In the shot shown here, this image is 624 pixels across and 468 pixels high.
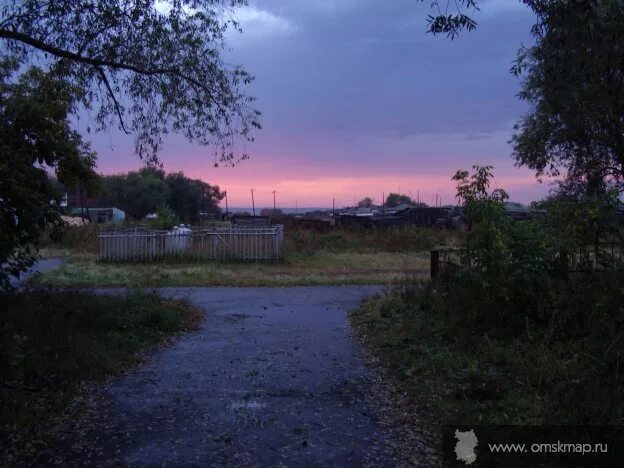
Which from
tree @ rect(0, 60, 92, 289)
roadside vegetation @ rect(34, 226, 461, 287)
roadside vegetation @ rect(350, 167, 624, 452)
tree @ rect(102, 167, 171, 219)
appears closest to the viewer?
roadside vegetation @ rect(350, 167, 624, 452)

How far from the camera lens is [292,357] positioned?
7.37 metres

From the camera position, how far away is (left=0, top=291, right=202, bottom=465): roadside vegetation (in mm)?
4488

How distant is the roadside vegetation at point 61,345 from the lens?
4.49 meters

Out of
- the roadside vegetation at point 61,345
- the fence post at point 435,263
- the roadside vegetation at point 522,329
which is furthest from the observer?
the fence post at point 435,263

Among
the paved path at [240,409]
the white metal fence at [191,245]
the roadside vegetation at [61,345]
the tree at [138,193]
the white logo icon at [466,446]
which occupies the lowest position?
the paved path at [240,409]

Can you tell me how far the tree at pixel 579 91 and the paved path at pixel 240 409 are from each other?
4565mm

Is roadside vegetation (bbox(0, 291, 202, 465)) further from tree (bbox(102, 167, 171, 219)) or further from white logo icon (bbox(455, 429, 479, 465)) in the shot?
tree (bbox(102, 167, 171, 219))

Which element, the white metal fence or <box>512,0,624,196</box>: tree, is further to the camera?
the white metal fence

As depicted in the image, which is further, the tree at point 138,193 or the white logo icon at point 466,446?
the tree at point 138,193

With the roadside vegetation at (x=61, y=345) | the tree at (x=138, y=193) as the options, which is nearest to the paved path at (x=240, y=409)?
the roadside vegetation at (x=61, y=345)

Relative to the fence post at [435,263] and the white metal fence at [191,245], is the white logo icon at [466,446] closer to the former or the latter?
the fence post at [435,263]

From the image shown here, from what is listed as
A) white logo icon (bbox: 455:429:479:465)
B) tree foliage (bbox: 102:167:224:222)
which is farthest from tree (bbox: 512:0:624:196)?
tree foliage (bbox: 102:167:224:222)

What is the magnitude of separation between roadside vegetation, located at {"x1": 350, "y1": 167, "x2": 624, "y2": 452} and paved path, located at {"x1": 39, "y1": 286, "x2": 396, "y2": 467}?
726 millimetres

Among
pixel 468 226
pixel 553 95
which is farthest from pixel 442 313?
pixel 553 95
